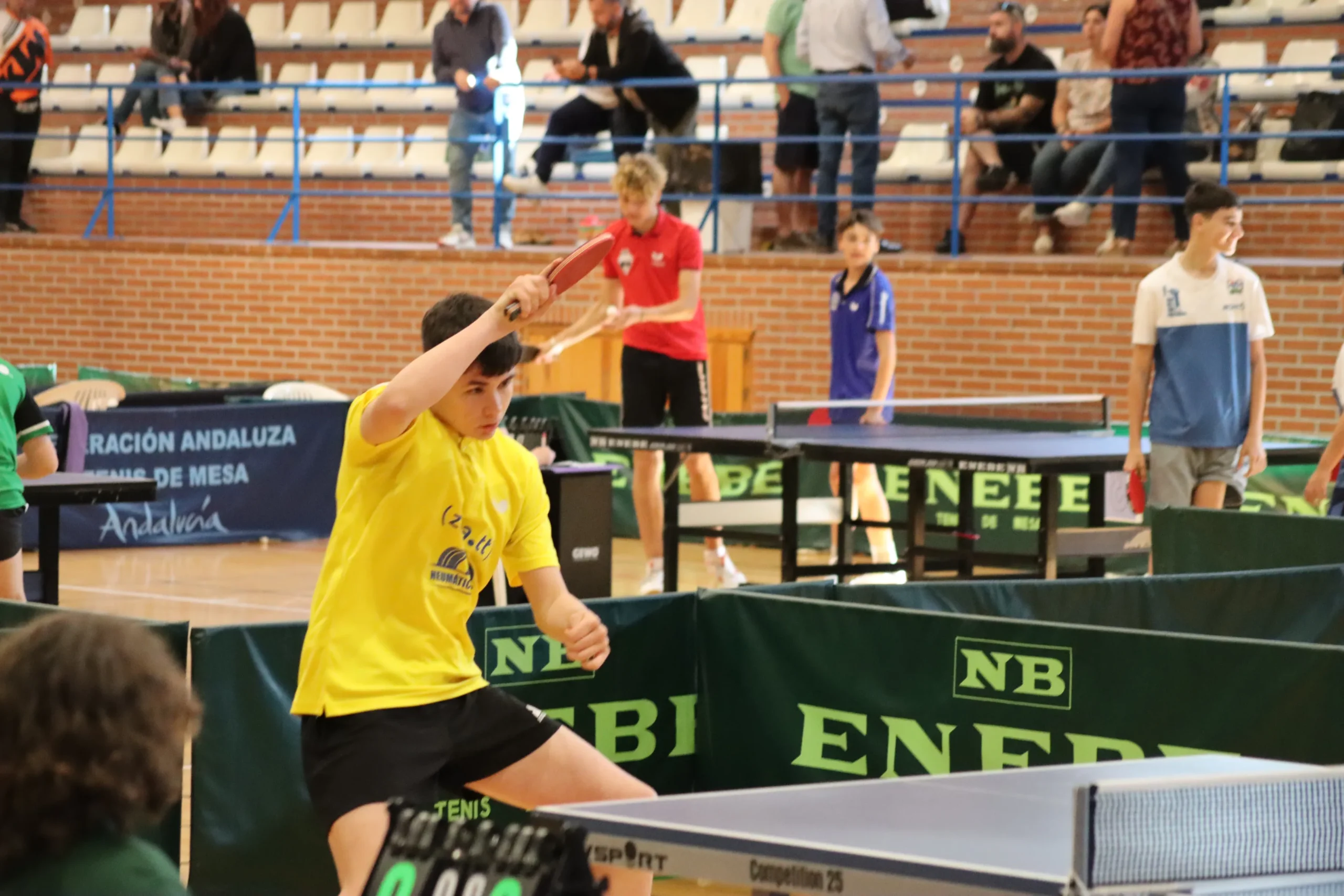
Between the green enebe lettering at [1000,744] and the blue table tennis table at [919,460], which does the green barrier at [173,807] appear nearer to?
the green enebe lettering at [1000,744]

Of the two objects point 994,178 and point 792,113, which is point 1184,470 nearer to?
point 994,178

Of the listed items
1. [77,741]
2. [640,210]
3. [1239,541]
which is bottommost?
[1239,541]

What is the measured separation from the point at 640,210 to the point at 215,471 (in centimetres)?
410

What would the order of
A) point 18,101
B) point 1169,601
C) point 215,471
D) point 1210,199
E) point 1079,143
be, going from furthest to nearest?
point 18,101 → point 1079,143 → point 215,471 → point 1210,199 → point 1169,601

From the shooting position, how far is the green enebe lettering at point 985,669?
5.23 m

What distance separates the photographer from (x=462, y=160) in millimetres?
15711

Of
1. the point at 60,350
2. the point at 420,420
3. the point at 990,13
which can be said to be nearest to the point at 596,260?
the point at 420,420

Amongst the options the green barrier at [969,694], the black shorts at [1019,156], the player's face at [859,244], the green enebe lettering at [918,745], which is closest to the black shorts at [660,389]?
the player's face at [859,244]

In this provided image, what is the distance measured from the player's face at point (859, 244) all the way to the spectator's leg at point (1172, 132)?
3.88 meters

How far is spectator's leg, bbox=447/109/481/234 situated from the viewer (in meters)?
15.7

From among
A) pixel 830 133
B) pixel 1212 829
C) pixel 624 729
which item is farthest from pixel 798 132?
pixel 1212 829

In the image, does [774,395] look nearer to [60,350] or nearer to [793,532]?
[793,532]

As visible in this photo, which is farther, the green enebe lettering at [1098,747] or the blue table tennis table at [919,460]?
the blue table tennis table at [919,460]

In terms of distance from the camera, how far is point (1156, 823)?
9.62 feet
